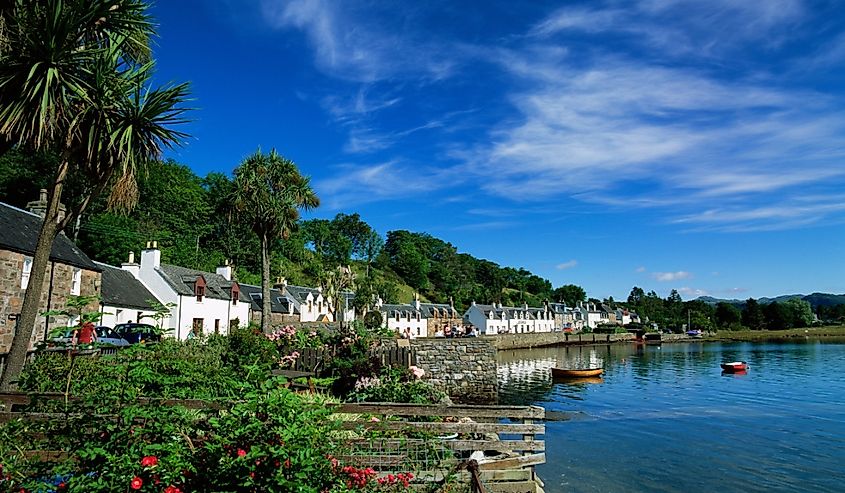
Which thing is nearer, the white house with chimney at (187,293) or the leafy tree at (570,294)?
the white house with chimney at (187,293)

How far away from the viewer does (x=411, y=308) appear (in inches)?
3605

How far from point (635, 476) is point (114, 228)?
161 ft

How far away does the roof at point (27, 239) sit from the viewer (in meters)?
20.4

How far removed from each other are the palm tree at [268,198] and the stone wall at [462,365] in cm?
904

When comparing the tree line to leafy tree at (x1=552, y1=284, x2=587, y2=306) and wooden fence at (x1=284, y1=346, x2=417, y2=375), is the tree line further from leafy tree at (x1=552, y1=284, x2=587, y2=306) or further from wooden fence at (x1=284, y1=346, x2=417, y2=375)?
wooden fence at (x1=284, y1=346, x2=417, y2=375)

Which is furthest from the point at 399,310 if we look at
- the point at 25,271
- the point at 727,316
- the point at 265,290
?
the point at 727,316

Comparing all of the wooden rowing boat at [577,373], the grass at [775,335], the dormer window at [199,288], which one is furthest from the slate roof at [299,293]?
the grass at [775,335]

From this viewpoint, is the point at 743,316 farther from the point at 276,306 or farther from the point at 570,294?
the point at 276,306

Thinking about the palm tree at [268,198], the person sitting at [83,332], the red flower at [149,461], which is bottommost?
the red flower at [149,461]

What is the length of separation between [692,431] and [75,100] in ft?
77.6

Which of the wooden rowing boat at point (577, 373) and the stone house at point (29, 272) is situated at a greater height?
the stone house at point (29, 272)

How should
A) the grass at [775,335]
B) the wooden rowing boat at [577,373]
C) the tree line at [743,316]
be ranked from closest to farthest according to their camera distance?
the wooden rowing boat at [577,373], the grass at [775,335], the tree line at [743,316]

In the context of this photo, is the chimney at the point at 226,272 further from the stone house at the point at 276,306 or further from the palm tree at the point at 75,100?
the palm tree at the point at 75,100

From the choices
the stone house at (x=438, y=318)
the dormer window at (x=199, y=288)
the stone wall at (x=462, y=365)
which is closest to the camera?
the stone wall at (x=462, y=365)
